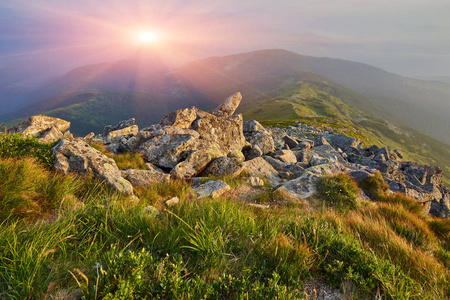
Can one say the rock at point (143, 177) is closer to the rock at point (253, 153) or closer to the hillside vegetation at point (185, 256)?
the hillside vegetation at point (185, 256)

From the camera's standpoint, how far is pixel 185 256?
12.4 feet

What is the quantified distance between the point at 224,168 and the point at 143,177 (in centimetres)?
464

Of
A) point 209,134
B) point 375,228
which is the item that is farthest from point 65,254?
point 209,134

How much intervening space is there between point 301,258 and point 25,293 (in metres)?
4.20

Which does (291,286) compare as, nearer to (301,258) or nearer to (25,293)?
(301,258)

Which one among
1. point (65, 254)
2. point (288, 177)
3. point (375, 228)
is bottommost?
point (288, 177)

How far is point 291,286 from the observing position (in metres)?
3.41

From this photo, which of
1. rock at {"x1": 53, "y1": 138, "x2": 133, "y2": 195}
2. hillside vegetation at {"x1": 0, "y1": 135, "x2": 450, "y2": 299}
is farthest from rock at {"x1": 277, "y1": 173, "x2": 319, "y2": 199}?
rock at {"x1": 53, "y1": 138, "x2": 133, "y2": 195}

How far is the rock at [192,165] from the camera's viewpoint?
11242 millimetres

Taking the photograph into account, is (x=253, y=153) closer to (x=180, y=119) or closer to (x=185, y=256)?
(x=180, y=119)

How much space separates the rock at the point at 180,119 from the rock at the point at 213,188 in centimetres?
Answer: 1030

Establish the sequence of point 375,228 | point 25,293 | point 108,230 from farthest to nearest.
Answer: point 375,228 < point 108,230 < point 25,293

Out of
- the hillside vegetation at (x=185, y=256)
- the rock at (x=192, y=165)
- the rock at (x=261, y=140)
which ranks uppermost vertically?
the hillside vegetation at (x=185, y=256)

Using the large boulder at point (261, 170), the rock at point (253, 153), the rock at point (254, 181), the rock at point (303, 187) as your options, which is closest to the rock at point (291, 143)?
the rock at point (253, 153)
